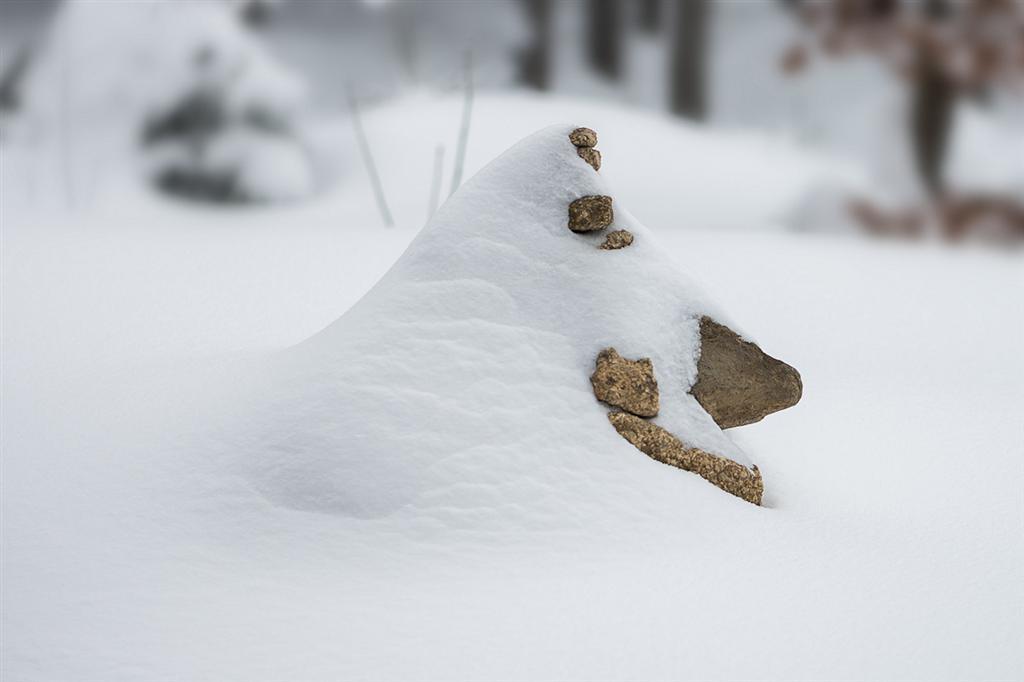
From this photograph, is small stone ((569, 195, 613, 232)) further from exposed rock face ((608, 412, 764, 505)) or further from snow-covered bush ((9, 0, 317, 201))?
snow-covered bush ((9, 0, 317, 201))

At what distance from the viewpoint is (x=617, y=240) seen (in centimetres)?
264

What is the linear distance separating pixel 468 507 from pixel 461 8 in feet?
52.6

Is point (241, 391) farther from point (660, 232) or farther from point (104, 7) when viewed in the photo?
point (104, 7)

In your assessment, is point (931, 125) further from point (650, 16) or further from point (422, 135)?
point (650, 16)

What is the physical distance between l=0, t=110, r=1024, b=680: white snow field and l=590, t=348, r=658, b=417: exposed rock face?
0.14 ft

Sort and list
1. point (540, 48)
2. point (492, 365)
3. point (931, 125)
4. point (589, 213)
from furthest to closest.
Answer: point (540, 48)
point (931, 125)
point (589, 213)
point (492, 365)

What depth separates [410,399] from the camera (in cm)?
230

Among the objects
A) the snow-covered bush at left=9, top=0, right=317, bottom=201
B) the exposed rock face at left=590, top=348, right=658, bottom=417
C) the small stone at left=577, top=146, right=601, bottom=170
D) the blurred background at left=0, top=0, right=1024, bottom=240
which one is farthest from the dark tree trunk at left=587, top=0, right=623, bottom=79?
the exposed rock face at left=590, top=348, right=658, bottom=417

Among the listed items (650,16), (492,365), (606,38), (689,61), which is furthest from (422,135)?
(650,16)

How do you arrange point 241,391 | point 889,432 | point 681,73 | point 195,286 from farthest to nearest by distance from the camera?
point 681,73
point 195,286
point 889,432
point 241,391

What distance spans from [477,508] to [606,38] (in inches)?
482

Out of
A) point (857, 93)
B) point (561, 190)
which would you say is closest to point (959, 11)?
point (561, 190)

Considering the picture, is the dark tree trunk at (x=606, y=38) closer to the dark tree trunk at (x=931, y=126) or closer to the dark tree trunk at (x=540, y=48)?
the dark tree trunk at (x=540, y=48)

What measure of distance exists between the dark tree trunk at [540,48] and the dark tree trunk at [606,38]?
2283mm
